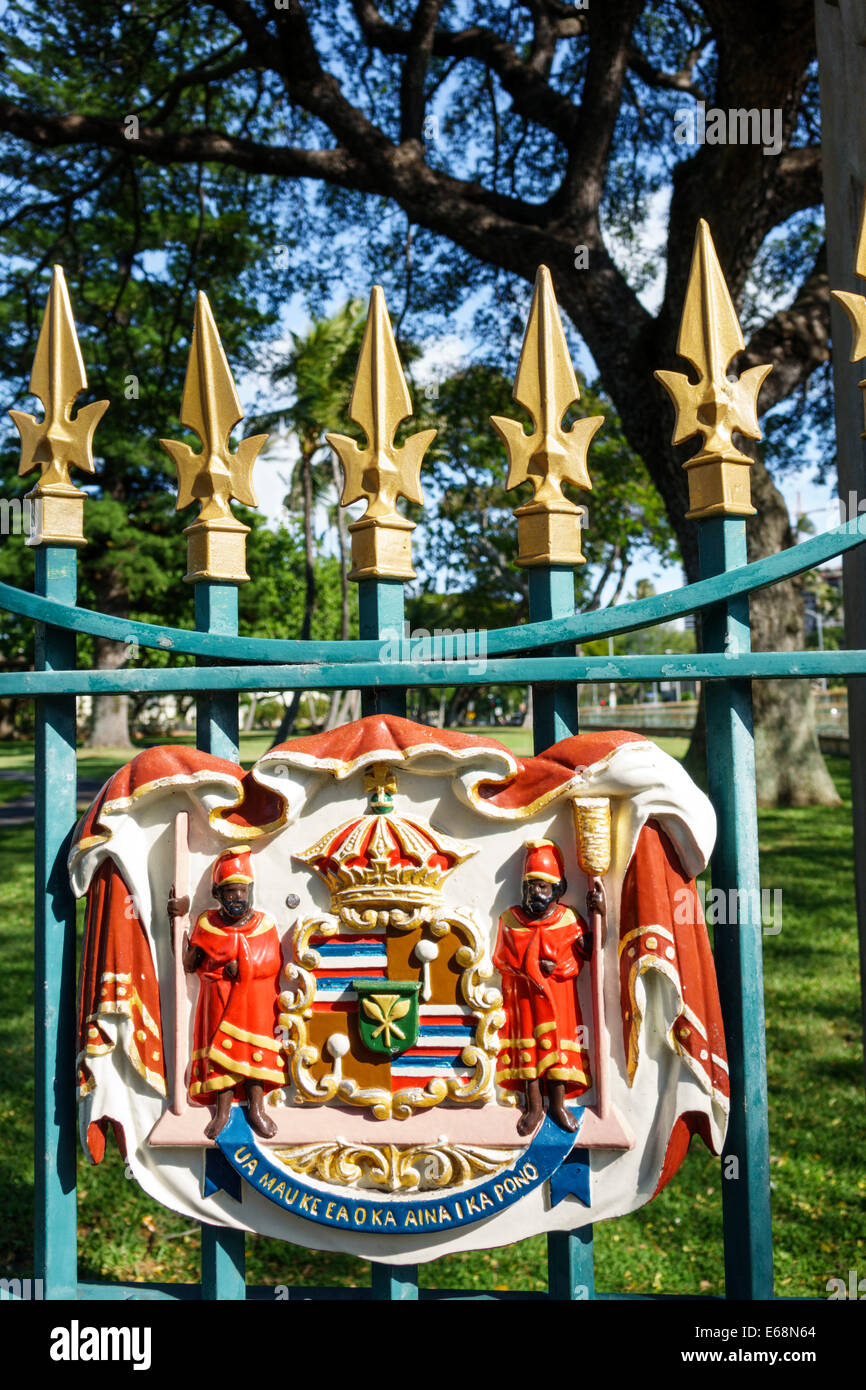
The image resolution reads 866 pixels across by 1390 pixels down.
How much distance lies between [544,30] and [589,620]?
9672 millimetres

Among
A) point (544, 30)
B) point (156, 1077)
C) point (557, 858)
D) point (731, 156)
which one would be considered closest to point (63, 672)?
point (156, 1077)

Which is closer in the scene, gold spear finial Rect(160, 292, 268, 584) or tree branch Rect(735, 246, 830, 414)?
gold spear finial Rect(160, 292, 268, 584)

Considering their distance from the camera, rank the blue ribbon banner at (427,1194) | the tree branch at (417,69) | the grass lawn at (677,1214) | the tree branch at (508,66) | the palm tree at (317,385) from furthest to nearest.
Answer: the palm tree at (317,385)
the tree branch at (508,66)
the tree branch at (417,69)
the grass lawn at (677,1214)
the blue ribbon banner at (427,1194)

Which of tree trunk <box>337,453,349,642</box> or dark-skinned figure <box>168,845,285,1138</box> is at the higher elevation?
tree trunk <box>337,453,349,642</box>

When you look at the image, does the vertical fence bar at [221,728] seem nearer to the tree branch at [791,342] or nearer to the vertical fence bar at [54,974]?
the vertical fence bar at [54,974]

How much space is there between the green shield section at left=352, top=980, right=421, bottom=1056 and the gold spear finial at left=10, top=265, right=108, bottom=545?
3.22ft

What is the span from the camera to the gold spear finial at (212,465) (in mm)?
1769

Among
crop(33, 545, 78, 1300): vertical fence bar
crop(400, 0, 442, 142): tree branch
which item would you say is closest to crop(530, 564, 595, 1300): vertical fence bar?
crop(33, 545, 78, 1300): vertical fence bar

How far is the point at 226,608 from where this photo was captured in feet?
5.92

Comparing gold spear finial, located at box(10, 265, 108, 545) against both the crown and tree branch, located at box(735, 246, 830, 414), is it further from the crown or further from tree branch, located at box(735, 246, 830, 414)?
tree branch, located at box(735, 246, 830, 414)

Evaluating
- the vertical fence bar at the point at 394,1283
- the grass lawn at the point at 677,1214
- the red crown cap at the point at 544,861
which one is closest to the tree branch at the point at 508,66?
the grass lawn at the point at 677,1214

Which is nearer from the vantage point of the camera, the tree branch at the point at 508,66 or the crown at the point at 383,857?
the crown at the point at 383,857

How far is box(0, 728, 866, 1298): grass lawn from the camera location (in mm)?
2895

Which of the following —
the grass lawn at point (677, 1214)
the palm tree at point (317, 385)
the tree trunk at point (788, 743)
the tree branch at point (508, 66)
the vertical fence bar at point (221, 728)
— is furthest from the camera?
the palm tree at point (317, 385)
